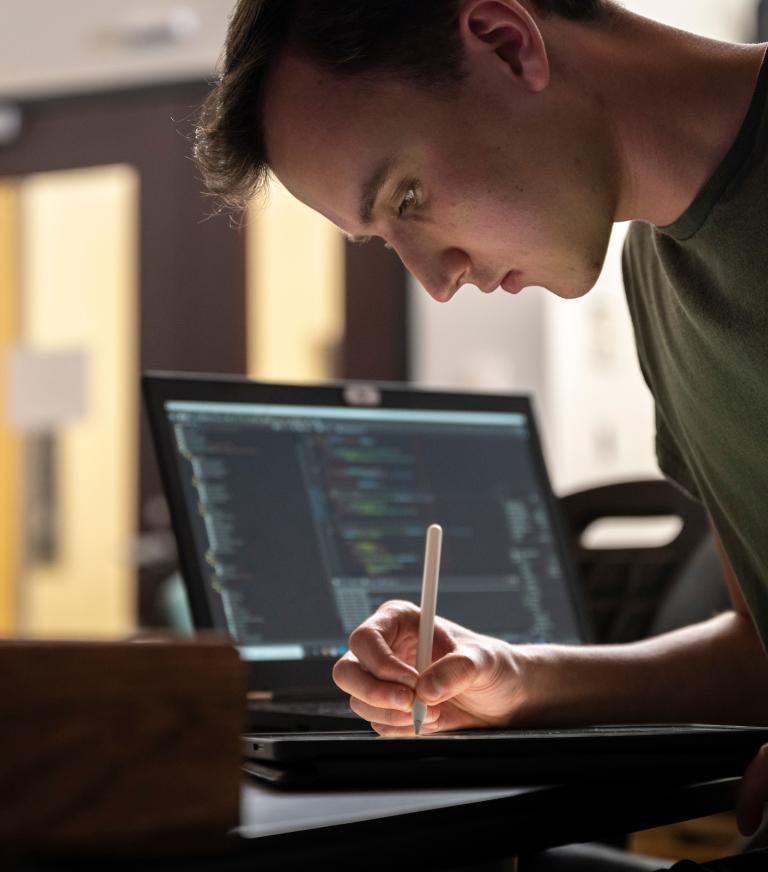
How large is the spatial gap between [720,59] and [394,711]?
536 millimetres

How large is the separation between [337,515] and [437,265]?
0.34m

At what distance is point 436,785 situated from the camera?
23.0 inches

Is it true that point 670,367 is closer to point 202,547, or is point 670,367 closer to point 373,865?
point 202,547

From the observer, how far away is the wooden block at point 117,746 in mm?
435

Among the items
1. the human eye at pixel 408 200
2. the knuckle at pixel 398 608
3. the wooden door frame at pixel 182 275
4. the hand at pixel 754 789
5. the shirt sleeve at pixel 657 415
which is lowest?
the hand at pixel 754 789

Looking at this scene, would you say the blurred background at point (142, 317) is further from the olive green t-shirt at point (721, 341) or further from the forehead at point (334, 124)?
the forehead at point (334, 124)

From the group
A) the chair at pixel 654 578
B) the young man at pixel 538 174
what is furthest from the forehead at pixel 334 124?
the chair at pixel 654 578

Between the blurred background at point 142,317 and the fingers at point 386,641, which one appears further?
the blurred background at point 142,317

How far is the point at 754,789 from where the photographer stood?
2.34ft

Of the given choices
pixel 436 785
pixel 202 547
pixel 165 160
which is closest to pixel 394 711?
pixel 436 785

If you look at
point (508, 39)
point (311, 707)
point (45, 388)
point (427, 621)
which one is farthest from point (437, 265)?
point (45, 388)

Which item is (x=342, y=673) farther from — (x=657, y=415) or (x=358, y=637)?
(x=657, y=415)

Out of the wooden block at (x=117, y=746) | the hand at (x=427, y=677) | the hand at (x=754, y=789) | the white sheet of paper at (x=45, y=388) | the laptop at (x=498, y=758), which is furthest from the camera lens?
the white sheet of paper at (x=45, y=388)

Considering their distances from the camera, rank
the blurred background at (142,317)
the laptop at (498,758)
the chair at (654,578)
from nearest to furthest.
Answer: the laptop at (498,758) < the chair at (654,578) < the blurred background at (142,317)
